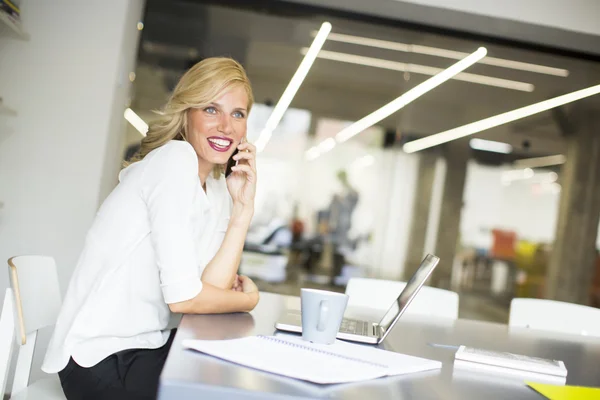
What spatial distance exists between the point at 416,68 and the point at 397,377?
3350 mm

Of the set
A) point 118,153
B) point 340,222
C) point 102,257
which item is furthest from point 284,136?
point 102,257

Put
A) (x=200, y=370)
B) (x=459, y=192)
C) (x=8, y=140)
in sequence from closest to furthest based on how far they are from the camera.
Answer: (x=200, y=370)
(x=8, y=140)
(x=459, y=192)

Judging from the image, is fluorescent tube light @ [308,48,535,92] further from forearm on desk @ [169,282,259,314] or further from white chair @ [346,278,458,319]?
forearm on desk @ [169,282,259,314]

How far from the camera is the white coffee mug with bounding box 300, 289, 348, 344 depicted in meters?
1.24

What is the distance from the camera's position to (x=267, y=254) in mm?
4141

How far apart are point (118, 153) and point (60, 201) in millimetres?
486

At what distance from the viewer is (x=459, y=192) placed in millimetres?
4293

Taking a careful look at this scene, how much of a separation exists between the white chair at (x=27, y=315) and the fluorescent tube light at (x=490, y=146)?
310 cm

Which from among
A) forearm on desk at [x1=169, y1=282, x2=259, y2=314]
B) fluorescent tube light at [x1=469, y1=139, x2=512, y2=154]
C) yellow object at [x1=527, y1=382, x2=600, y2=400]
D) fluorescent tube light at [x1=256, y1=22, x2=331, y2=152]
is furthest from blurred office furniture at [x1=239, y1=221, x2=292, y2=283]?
yellow object at [x1=527, y1=382, x2=600, y2=400]

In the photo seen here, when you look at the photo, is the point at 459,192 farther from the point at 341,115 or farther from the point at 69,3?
the point at 69,3

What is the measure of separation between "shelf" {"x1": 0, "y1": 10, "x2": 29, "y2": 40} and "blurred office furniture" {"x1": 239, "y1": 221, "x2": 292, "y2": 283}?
1750 millimetres

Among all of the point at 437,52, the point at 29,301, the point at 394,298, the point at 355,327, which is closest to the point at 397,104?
the point at 437,52

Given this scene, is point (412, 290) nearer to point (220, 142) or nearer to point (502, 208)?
point (220, 142)

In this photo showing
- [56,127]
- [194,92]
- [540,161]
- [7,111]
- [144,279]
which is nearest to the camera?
[144,279]
